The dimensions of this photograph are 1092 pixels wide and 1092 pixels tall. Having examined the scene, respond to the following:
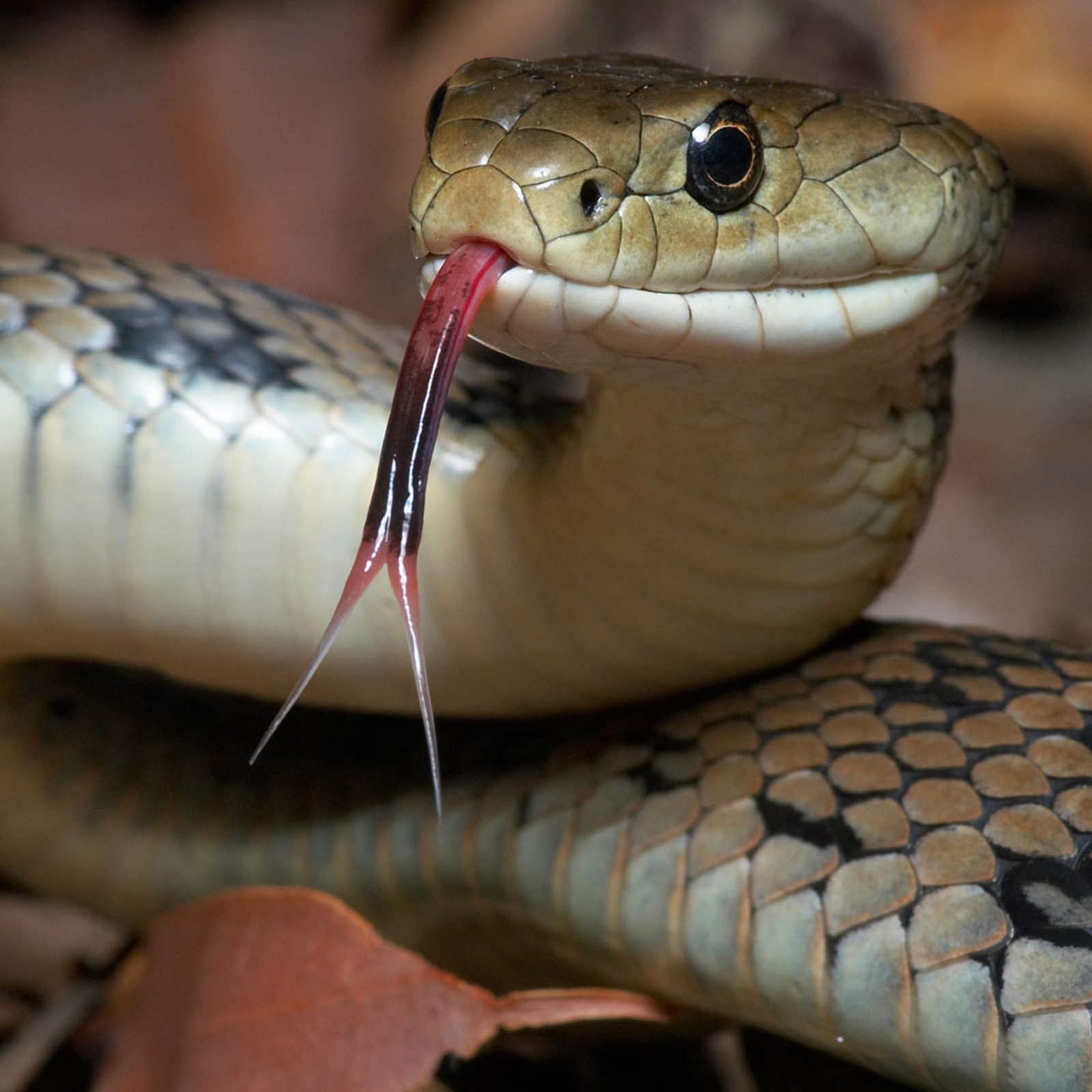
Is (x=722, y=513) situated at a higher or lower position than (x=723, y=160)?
lower

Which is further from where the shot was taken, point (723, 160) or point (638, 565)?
point (638, 565)

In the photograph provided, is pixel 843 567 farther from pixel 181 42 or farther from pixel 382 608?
pixel 181 42

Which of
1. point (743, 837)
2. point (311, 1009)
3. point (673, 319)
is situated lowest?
point (311, 1009)

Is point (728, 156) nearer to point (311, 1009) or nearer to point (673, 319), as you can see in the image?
A: point (673, 319)

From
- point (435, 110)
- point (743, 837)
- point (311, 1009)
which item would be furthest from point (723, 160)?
point (311, 1009)

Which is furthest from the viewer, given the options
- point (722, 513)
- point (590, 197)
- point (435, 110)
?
point (722, 513)

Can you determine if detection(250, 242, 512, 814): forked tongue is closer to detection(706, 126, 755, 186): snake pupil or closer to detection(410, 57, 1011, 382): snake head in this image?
detection(410, 57, 1011, 382): snake head

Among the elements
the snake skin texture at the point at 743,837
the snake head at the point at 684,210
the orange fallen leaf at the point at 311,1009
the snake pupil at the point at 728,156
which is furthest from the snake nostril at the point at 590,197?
the orange fallen leaf at the point at 311,1009
